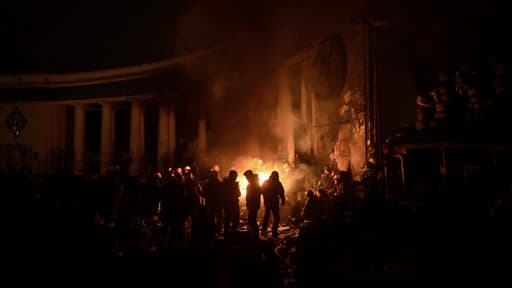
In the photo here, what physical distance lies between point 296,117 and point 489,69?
23.6 feet

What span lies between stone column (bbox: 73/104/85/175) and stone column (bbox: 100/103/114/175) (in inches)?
66.7

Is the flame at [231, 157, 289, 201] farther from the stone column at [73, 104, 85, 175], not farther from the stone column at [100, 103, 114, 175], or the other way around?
the stone column at [73, 104, 85, 175]

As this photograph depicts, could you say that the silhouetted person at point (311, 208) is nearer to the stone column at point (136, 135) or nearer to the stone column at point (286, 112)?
the stone column at point (286, 112)

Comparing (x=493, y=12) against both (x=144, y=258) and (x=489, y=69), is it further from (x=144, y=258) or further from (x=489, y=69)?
(x=144, y=258)

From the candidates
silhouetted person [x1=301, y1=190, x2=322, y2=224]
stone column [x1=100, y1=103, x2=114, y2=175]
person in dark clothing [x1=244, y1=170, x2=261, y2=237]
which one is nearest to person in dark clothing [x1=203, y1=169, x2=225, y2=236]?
person in dark clothing [x1=244, y1=170, x2=261, y2=237]

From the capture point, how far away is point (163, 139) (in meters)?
24.8

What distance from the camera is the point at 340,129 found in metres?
13.8

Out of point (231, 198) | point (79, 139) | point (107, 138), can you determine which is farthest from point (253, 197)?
point (79, 139)

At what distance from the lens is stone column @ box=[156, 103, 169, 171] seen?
24.6m

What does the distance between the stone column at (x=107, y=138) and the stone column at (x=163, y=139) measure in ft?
11.4

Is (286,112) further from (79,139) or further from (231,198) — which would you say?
(79,139)

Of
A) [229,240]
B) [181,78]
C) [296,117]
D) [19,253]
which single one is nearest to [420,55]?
[296,117]

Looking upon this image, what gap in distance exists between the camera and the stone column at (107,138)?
86.1ft

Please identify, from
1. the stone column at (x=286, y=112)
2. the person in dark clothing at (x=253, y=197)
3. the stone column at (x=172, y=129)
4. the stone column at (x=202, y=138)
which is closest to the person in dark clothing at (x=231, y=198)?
the person in dark clothing at (x=253, y=197)
